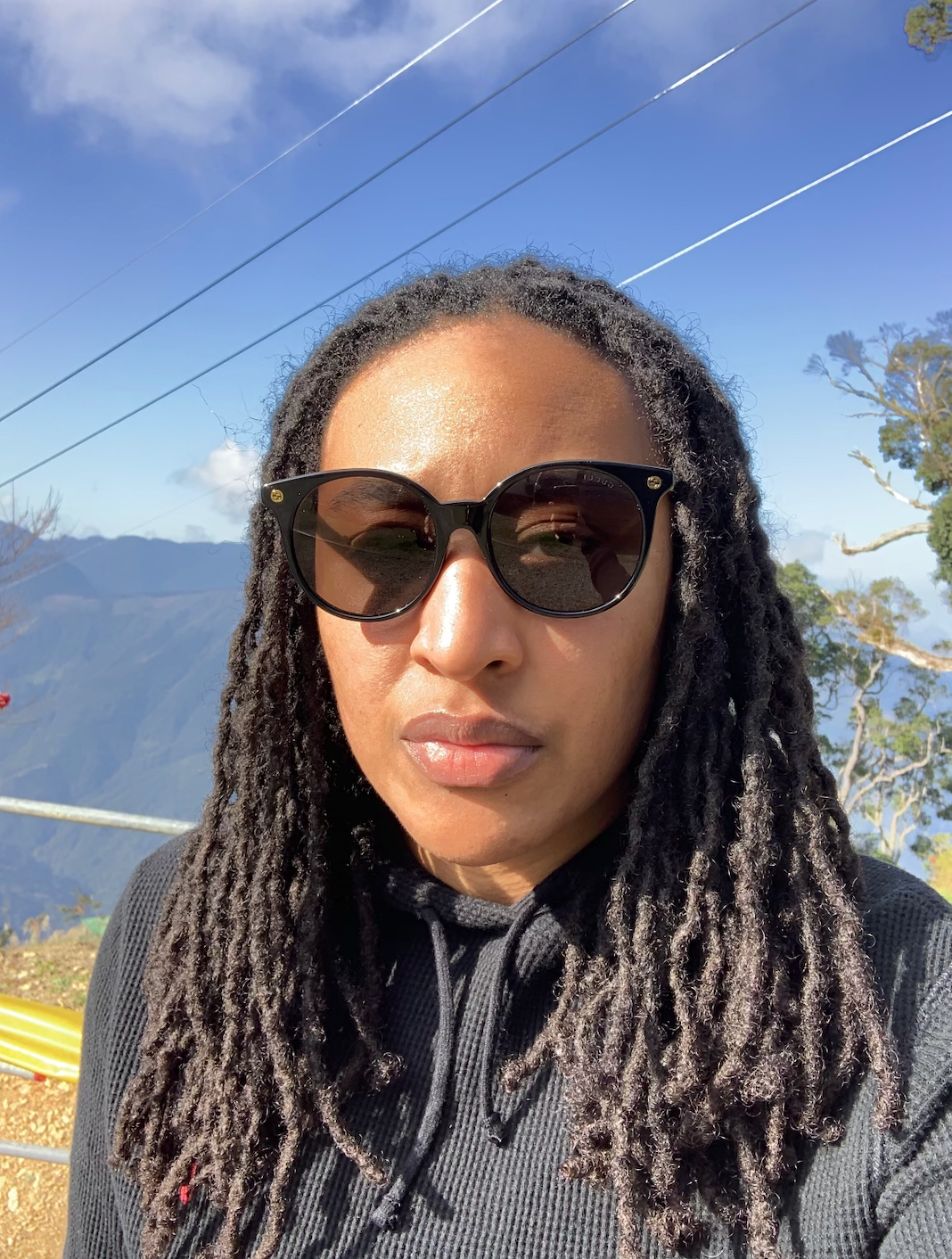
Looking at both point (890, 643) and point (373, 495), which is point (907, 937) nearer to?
point (373, 495)

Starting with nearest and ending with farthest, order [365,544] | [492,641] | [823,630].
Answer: [492,641], [365,544], [823,630]

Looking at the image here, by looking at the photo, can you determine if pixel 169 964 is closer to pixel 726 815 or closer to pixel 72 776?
pixel 726 815

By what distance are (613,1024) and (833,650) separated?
94.7 feet

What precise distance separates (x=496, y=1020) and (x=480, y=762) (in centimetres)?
39

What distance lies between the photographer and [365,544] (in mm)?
1104

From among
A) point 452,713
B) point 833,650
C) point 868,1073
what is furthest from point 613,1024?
point 833,650

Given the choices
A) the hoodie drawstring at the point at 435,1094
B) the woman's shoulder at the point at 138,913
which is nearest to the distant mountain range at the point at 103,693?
the woman's shoulder at the point at 138,913

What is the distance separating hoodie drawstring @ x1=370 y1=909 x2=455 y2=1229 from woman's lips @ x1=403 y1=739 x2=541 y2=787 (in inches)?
12.9

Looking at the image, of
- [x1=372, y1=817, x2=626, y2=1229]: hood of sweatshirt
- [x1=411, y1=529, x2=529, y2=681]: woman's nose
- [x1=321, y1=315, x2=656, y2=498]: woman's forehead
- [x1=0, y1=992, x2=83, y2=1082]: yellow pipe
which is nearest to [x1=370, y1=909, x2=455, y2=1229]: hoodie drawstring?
[x1=372, y1=817, x2=626, y2=1229]: hood of sweatshirt

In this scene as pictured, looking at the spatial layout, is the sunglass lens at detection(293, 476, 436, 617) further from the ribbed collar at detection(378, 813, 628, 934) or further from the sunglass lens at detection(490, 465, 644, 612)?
the ribbed collar at detection(378, 813, 628, 934)

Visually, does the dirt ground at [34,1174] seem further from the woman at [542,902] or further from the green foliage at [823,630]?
the green foliage at [823,630]

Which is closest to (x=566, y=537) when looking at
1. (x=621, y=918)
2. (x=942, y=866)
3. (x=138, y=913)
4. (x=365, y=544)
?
(x=365, y=544)

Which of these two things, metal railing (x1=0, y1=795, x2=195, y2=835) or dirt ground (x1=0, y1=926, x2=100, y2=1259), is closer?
metal railing (x1=0, y1=795, x2=195, y2=835)

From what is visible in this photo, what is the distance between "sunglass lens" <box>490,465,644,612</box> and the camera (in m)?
1.02
